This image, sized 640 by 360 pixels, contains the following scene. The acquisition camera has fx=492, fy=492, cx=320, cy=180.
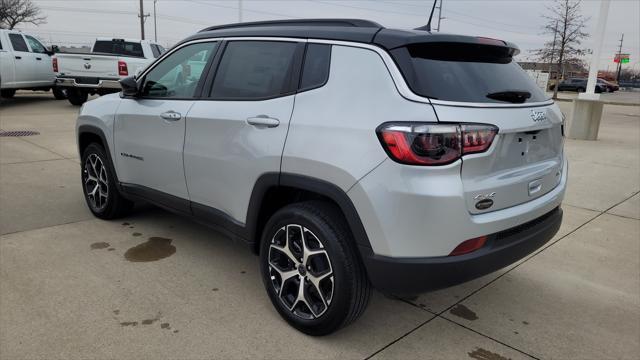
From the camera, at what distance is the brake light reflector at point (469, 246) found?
8.00 ft

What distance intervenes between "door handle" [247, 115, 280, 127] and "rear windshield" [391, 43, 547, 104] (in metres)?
0.80

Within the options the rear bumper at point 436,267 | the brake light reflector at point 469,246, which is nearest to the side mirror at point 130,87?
the rear bumper at point 436,267

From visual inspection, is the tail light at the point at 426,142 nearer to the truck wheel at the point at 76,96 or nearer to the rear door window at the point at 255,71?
the rear door window at the point at 255,71

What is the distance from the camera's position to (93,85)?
12766mm

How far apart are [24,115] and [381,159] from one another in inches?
486

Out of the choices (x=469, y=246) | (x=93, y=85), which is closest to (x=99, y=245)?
(x=469, y=246)

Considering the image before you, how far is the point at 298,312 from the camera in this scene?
2945 millimetres

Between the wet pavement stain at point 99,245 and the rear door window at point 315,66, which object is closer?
the rear door window at point 315,66

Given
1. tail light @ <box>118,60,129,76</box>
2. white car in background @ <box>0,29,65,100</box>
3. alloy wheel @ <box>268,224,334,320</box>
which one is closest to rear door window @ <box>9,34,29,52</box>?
white car in background @ <box>0,29,65,100</box>

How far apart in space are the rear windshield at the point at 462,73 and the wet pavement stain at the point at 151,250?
2.55 m

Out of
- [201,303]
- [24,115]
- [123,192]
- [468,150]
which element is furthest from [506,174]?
[24,115]

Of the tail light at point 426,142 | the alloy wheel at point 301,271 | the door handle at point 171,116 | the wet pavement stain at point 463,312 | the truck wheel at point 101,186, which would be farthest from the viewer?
the truck wheel at point 101,186

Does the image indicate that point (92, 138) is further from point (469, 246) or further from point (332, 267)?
point (469, 246)

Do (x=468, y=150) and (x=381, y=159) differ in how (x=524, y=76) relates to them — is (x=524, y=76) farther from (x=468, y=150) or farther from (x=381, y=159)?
(x=381, y=159)
